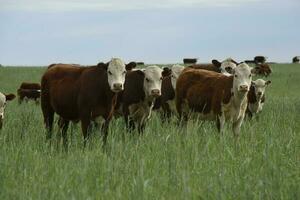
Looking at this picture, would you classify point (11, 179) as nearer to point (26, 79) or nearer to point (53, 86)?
point (53, 86)

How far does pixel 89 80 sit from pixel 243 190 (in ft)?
16.1

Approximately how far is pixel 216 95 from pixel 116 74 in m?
2.35

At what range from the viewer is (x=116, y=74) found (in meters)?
9.61

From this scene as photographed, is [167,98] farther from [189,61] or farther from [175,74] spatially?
[189,61]

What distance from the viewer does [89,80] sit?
9.62m

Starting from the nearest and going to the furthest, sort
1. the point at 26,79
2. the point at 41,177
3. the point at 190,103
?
1. the point at 41,177
2. the point at 190,103
3. the point at 26,79

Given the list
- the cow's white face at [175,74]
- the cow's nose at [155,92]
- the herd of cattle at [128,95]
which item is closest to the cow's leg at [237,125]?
the herd of cattle at [128,95]

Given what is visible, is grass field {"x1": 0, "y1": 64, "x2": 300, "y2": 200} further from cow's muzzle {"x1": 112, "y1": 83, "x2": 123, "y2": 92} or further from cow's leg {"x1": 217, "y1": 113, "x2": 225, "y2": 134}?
cow's leg {"x1": 217, "y1": 113, "x2": 225, "y2": 134}

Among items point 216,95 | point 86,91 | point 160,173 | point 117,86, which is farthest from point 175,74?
point 160,173

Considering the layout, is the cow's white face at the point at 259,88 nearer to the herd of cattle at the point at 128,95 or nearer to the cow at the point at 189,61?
the herd of cattle at the point at 128,95

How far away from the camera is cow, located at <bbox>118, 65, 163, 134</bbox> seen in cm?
1158

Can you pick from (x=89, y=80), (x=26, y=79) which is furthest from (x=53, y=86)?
(x=26, y=79)

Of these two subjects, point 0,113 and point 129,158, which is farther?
point 0,113

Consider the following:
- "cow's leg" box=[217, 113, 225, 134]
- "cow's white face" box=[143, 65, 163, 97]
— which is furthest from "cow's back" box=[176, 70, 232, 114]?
"cow's white face" box=[143, 65, 163, 97]
